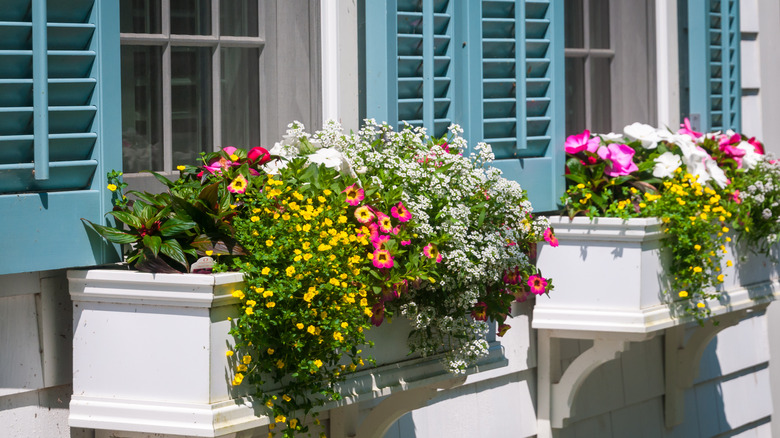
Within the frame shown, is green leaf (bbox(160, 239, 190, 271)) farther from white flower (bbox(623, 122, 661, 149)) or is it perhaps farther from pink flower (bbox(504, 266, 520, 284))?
white flower (bbox(623, 122, 661, 149))

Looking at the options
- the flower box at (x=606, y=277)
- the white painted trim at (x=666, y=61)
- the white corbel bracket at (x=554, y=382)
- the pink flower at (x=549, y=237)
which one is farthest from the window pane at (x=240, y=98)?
the white painted trim at (x=666, y=61)

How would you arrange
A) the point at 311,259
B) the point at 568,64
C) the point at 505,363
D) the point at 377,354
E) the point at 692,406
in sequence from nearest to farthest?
the point at 311,259 < the point at 377,354 < the point at 505,363 < the point at 568,64 < the point at 692,406

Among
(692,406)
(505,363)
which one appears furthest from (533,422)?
(692,406)

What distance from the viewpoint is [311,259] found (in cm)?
213

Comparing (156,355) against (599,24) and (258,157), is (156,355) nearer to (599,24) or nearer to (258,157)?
(258,157)

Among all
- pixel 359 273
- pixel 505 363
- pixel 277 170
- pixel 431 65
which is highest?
pixel 431 65

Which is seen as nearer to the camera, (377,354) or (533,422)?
(377,354)

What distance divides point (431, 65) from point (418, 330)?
0.85 m

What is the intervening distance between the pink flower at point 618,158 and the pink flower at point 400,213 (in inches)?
45.7

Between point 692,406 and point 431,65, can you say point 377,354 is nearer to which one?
point 431,65

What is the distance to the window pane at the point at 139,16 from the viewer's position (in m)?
2.57

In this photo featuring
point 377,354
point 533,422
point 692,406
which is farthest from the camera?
point 692,406

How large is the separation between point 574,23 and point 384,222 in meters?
1.89

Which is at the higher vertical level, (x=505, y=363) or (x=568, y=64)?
(x=568, y=64)
